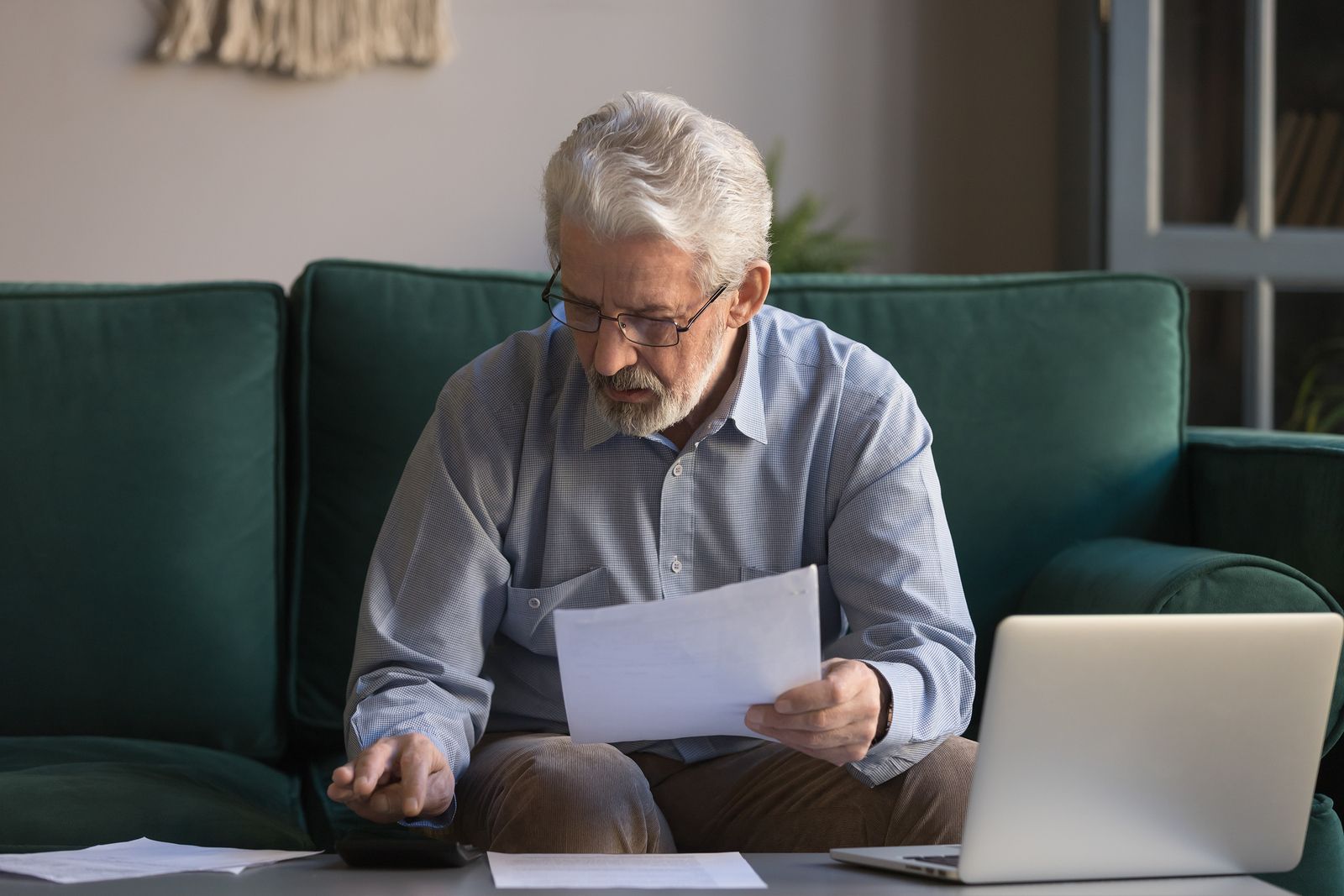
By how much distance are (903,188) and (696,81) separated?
488mm

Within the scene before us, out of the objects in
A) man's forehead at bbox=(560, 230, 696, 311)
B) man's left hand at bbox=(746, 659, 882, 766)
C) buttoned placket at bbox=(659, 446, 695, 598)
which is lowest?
man's left hand at bbox=(746, 659, 882, 766)

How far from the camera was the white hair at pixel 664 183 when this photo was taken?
1.15 meters

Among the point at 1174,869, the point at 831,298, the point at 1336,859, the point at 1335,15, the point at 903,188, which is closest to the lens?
the point at 1174,869

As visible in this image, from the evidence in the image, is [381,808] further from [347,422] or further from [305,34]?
[305,34]

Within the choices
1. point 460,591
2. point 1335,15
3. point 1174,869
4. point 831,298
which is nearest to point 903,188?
point 1335,15

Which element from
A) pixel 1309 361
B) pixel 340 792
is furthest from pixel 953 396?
pixel 1309 361

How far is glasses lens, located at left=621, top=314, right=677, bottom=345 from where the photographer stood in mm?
1176

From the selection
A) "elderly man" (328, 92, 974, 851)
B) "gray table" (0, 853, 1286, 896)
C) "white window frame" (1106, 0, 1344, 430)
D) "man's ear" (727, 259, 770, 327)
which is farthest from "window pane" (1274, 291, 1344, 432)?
"gray table" (0, 853, 1286, 896)

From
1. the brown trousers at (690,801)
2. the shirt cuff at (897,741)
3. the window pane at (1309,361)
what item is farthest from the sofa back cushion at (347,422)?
the window pane at (1309,361)

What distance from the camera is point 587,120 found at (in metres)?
1.22

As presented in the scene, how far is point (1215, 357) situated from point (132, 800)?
2.14 m

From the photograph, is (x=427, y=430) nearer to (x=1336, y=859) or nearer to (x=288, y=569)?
(x=288, y=569)

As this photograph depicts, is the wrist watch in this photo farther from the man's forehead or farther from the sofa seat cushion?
the sofa seat cushion

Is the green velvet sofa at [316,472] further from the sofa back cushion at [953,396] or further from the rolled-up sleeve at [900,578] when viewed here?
the rolled-up sleeve at [900,578]
